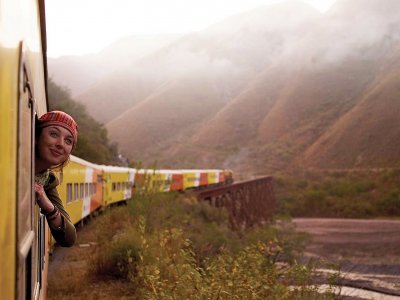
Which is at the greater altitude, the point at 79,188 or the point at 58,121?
the point at 58,121

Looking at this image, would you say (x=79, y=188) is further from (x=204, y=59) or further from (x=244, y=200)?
(x=204, y=59)

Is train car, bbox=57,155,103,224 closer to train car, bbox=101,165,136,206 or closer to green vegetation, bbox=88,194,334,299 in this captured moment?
train car, bbox=101,165,136,206

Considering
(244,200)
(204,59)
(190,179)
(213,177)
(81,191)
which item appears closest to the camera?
(81,191)

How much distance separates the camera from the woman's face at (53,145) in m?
2.01

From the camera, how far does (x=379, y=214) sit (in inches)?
1439

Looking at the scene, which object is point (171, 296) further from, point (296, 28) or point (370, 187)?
point (296, 28)

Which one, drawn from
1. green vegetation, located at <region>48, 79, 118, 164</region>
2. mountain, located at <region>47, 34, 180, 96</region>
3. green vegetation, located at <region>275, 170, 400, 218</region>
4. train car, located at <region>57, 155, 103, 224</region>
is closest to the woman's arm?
train car, located at <region>57, 155, 103, 224</region>

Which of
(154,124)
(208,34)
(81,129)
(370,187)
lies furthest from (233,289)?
(208,34)

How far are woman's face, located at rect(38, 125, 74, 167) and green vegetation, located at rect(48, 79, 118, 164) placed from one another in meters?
22.9

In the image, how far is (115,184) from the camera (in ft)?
52.4

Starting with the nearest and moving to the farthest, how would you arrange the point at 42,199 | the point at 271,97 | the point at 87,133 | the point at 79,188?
the point at 42,199, the point at 79,188, the point at 87,133, the point at 271,97

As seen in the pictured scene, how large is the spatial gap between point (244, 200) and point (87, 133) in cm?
1046

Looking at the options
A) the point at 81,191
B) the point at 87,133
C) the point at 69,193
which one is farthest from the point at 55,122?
the point at 87,133

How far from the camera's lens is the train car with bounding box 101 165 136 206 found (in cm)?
1484
